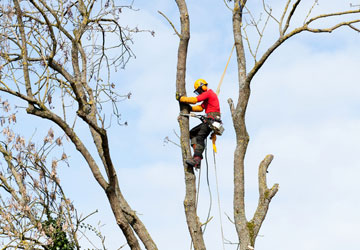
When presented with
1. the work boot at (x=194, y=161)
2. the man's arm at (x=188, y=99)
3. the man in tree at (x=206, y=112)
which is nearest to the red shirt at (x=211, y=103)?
the man in tree at (x=206, y=112)

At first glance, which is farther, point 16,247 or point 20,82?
point 16,247

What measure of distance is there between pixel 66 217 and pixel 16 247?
1010mm

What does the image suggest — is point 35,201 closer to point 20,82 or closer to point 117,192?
point 117,192

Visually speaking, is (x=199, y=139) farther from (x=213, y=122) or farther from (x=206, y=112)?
(x=206, y=112)

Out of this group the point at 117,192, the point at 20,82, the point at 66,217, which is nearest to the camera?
the point at 20,82

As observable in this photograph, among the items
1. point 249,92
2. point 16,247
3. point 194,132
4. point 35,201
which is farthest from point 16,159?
point 249,92

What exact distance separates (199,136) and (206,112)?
45 cm

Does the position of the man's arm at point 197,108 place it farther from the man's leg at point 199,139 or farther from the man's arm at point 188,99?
the man's arm at point 188,99

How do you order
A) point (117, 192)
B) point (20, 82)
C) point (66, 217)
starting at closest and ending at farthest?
point (20, 82) → point (117, 192) → point (66, 217)

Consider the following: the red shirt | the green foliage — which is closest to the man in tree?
the red shirt

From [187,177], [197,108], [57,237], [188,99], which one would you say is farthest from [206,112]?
[57,237]

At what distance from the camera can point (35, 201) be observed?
10156mm

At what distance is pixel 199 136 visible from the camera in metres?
9.38

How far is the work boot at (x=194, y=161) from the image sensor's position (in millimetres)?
8969
